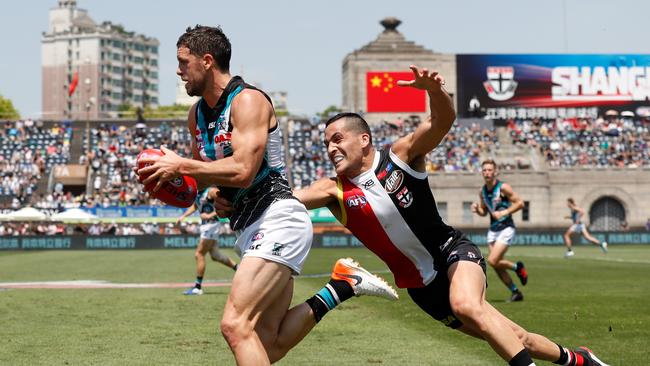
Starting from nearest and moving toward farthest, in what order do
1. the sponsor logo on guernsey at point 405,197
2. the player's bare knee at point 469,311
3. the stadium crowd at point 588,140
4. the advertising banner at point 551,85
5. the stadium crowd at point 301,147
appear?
the player's bare knee at point 469,311
the sponsor logo on guernsey at point 405,197
the stadium crowd at point 301,147
the stadium crowd at point 588,140
the advertising banner at point 551,85

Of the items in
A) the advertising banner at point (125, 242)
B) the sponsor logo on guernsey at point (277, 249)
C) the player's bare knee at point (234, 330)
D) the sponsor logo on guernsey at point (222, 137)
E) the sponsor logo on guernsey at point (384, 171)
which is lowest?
the advertising banner at point (125, 242)

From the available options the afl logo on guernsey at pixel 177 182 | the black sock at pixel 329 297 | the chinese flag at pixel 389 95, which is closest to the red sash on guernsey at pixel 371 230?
A: the black sock at pixel 329 297

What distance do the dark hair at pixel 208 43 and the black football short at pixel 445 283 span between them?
232cm

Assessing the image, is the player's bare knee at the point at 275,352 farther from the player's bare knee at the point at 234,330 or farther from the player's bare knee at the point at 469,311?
the player's bare knee at the point at 469,311

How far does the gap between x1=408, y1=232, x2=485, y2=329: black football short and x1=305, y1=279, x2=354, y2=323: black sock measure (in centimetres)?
69

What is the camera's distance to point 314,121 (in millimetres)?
79312

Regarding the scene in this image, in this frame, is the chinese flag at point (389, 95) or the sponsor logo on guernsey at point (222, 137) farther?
the chinese flag at point (389, 95)

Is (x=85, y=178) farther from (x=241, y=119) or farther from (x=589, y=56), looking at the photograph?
(x=241, y=119)

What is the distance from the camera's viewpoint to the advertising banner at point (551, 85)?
272ft

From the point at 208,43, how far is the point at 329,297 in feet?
8.13

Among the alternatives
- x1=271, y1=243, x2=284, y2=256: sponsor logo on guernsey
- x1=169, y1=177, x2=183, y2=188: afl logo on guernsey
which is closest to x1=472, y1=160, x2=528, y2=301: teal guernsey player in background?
x1=271, y1=243, x2=284, y2=256: sponsor logo on guernsey

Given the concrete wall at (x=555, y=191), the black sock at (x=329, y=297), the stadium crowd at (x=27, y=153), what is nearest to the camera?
the black sock at (x=329, y=297)

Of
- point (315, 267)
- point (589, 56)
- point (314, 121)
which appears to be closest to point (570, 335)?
point (315, 267)

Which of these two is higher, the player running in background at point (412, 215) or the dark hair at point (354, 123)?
the dark hair at point (354, 123)
